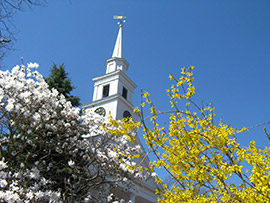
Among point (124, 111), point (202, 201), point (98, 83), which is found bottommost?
point (202, 201)

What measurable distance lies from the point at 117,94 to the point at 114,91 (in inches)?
56.6

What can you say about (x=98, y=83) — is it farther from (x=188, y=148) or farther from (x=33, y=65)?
(x=188, y=148)

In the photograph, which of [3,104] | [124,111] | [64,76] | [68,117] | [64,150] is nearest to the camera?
Result: [3,104]

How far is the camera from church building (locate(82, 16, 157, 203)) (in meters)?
20.4

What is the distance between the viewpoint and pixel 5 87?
7.02 meters

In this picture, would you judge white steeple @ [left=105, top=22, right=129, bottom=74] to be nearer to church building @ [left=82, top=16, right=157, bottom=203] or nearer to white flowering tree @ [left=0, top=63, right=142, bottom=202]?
church building @ [left=82, top=16, right=157, bottom=203]

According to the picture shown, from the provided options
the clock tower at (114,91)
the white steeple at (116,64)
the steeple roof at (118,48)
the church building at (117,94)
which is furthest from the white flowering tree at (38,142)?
the steeple roof at (118,48)

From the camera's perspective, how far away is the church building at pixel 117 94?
20.4 meters

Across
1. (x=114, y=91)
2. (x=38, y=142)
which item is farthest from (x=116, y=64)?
(x=38, y=142)

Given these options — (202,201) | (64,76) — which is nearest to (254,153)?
(202,201)

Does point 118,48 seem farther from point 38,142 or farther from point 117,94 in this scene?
point 38,142

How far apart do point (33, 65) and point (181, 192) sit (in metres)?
6.50

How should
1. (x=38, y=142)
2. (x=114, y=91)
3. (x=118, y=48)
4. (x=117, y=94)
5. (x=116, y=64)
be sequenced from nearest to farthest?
(x=38, y=142), (x=117, y=94), (x=114, y=91), (x=116, y=64), (x=118, y=48)

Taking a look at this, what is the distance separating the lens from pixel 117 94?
22.2 m
